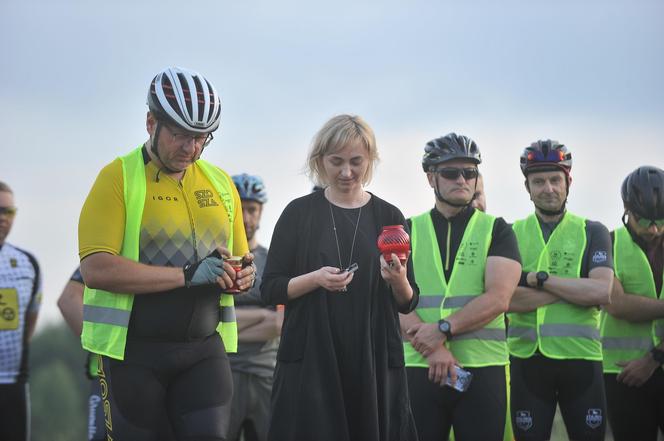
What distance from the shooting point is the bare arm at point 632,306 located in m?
10.0

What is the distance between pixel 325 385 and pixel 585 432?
356 cm

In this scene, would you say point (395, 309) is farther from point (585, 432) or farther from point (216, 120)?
point (585, 432)

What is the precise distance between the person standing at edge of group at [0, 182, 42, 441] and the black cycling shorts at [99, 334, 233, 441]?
453 cm

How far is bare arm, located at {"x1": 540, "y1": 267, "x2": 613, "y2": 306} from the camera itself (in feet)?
30.7

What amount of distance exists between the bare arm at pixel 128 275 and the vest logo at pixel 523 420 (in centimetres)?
409

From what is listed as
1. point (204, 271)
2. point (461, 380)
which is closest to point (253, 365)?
point (461, 380)

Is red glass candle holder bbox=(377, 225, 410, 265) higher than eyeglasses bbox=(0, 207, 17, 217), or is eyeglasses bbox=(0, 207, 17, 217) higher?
eyeglasses bbox=(0, 207, 17, 217)

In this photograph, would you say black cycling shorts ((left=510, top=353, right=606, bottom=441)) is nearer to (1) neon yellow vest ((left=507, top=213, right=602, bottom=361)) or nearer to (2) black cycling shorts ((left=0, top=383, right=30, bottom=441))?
(1) neon yellow vest ((left=507, top=213, right=602, bottom=361))

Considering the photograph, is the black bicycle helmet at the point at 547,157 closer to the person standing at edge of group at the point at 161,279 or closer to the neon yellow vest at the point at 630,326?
the neon yellow vest at the point at 630,326

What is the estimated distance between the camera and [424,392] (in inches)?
330

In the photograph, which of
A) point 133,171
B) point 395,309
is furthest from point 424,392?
point 133,171

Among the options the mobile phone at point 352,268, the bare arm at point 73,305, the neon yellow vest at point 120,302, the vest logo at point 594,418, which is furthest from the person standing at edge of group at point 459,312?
the neon yellow vest at point 120,302

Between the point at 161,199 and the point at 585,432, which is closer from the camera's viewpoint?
the point at 161,199

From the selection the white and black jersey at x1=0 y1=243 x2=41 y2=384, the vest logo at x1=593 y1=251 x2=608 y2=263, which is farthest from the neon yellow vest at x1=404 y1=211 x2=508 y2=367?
the white and black jersey at x1=0 y1=243 x2=41 y2=384
